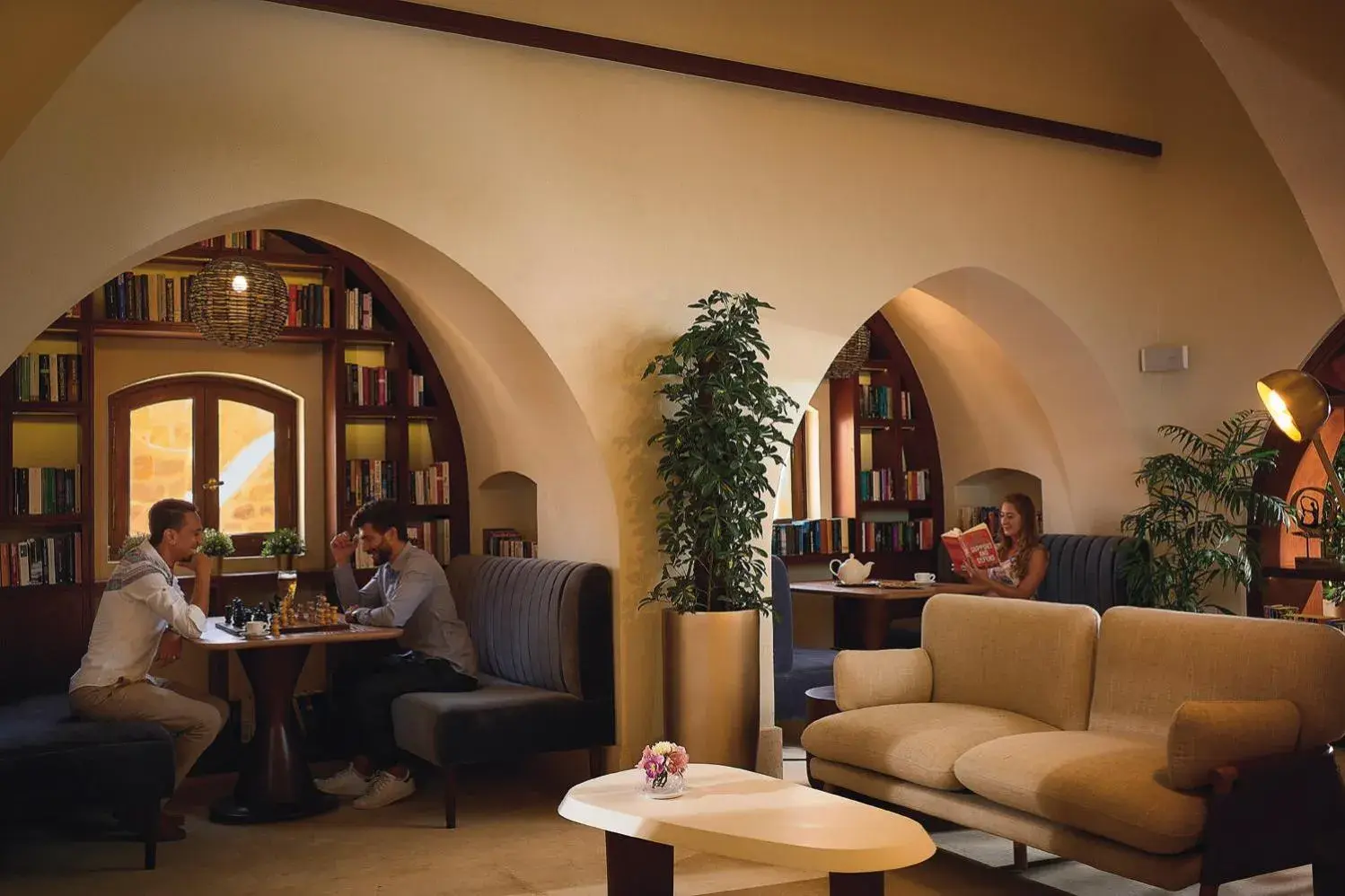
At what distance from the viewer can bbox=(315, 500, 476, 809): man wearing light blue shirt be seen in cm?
668

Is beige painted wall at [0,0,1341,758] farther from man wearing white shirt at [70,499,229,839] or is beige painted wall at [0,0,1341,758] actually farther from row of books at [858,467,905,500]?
man wearing white shirt at [70,499,229,839]

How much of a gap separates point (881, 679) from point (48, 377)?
514cm

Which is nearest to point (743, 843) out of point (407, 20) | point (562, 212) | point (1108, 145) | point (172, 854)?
point (172, 854)

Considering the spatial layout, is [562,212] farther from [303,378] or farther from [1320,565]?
[1320,565]

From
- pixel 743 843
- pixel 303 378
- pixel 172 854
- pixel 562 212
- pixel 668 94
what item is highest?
pixel 668 94

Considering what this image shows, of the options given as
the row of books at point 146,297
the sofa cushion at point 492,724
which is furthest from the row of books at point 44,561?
the sofa cushion at point 492,724

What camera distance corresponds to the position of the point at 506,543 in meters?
8.73

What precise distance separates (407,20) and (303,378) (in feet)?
10.6

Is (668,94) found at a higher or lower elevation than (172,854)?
higher

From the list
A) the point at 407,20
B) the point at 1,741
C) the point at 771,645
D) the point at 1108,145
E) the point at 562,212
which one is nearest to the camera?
the point at 1,741

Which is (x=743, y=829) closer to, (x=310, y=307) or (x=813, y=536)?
(x=310, y=307)

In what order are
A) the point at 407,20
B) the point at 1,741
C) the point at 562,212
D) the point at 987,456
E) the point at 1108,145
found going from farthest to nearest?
the point at 987,456 → the point at 1108,145 → the point at 562,212 → the point at 407,20 → the point at 1,741

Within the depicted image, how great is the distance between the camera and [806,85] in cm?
734

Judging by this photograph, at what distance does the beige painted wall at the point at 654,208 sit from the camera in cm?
573
